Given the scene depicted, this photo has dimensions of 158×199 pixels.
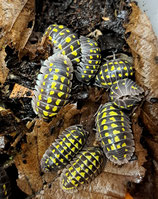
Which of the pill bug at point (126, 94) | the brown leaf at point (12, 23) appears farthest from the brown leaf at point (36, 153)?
the brown leaf at point (12, 23)

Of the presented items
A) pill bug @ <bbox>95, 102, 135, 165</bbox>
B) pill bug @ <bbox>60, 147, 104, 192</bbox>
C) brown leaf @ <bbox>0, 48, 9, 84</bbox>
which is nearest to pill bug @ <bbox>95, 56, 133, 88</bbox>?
pill bug @ <bbox>95, 102, 135, 165</bbox>

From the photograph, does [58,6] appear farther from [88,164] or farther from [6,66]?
[88,164]

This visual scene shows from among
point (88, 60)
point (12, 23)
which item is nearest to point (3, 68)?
point (12, 23)

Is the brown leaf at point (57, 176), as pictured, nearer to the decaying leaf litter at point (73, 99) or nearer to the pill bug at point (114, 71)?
the decaying leaf litter at point (73, 99)

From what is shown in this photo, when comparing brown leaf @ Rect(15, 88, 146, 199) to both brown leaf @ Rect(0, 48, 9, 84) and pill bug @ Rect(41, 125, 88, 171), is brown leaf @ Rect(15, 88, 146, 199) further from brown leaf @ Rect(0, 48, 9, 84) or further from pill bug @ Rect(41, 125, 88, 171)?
brown leaf @ Rect(0, 48, 9, 84)

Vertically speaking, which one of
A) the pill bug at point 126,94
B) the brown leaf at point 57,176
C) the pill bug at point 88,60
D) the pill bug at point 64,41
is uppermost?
the pill bug at point 64,41

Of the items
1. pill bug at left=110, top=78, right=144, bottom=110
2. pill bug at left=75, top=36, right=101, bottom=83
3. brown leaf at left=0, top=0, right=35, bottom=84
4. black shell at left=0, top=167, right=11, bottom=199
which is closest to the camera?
black shell at left=0, top=167, right=11, bottom=199

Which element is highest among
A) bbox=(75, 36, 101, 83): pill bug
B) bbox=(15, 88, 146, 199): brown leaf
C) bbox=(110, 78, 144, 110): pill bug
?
bbox=(75, 36, 101, 83): pill bug
